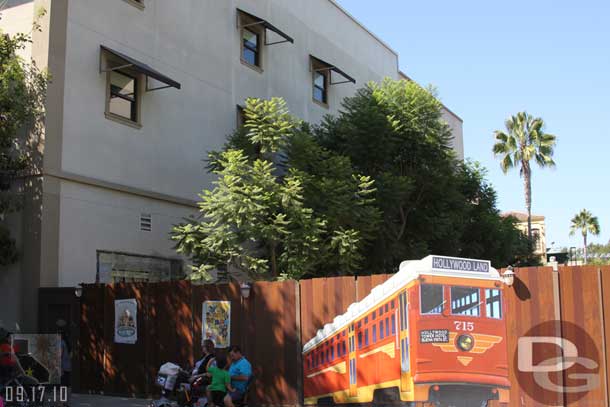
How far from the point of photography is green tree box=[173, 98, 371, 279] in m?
20.2

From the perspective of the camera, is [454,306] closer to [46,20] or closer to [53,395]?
[53,395]

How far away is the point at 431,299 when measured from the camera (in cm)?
1205

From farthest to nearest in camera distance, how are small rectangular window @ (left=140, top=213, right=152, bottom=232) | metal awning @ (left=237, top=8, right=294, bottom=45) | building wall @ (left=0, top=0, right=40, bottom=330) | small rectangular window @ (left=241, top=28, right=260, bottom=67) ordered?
1. small rectangular window @ (left=241, top=28, right=260, bottom=67)
2. metal awning @ (left=237, top=8, right=294, bottom=45)
3. small rectangular window @ (left=140, top=213, right=152, bottom=232)
4. building wall @ (left=0, top=0, right=40, bottom=330)

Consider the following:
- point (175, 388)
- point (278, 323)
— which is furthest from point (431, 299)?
point (175, 388)

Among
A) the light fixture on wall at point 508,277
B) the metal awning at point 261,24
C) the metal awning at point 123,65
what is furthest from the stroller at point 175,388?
the metal awning at point 261,24

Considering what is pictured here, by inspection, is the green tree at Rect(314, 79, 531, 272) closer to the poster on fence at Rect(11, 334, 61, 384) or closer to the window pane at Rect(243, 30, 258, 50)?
the window pane at Rect(243, 30, 258, 50)

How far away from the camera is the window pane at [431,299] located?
39.4ft

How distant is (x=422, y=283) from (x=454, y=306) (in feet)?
2.22

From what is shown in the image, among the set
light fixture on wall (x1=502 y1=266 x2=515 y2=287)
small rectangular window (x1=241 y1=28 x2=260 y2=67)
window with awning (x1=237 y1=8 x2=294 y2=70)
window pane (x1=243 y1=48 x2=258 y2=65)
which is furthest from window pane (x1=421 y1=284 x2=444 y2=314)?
window pane (x1=243 y1=48 x2=258 y2=65)

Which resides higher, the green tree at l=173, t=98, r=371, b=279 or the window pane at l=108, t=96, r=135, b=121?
the window pane at l=108, t=96, r=135, b=121

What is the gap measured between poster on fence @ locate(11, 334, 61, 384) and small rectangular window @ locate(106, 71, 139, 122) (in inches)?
342

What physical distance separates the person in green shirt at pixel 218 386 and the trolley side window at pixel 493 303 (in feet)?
15.9

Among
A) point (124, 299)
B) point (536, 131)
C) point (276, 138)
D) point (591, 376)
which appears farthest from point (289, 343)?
point (536, 131)
